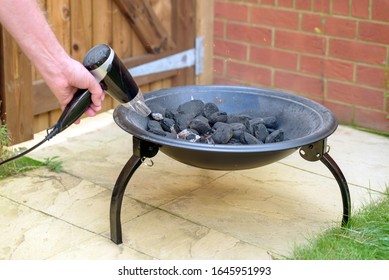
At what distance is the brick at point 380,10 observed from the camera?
14.3 ft

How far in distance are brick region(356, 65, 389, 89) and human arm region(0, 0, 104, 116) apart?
2.06 metres

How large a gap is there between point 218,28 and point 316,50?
689 mm

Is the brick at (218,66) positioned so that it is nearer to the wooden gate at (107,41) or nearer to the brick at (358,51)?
the wooden gate at (107,41)

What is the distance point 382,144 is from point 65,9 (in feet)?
6.05

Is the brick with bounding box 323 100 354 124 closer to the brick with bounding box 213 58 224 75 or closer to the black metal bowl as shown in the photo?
the brick with bounding box 213 58 224 75

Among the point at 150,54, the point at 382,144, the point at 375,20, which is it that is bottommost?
the point at 382,144

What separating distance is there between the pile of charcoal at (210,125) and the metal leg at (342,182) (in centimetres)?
20

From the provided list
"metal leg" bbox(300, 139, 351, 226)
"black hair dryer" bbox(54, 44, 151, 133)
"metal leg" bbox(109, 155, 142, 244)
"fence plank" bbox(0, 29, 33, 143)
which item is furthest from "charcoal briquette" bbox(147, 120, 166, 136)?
"fence plank" bbox(0, 29, 33, 143)

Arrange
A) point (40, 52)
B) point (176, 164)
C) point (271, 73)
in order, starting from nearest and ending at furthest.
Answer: point (40, 52) → point (176, 164) → point (271, 73)

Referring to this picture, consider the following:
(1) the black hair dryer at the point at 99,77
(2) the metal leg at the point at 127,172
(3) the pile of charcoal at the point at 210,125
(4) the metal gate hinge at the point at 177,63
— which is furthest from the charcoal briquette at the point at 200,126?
(4) the metal gate hinge at the point at 177,63

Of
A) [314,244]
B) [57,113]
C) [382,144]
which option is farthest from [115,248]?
[382,144]

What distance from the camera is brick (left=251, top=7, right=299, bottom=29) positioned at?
4.71m

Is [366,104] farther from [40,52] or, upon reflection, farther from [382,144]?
[40,52]

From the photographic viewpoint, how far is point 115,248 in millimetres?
3125
